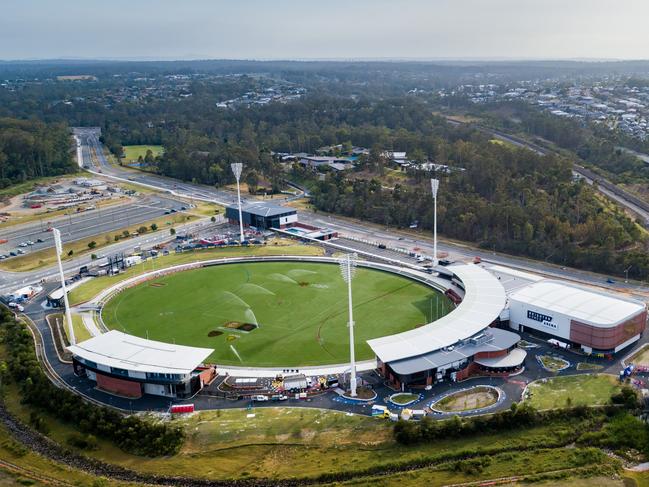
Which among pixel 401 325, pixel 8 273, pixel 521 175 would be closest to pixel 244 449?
pixel 401 325

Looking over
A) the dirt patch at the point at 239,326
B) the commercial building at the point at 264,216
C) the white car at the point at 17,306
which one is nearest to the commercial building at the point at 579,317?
the dirt patch at the point at 239,326

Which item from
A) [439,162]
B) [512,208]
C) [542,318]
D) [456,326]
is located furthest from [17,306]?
→ [439,162]

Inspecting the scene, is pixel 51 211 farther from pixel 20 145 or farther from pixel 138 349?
pixel 138 349

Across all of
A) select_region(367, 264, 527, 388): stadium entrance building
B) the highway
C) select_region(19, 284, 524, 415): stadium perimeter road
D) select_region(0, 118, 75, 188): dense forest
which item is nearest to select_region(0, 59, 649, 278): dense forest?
select_region(0, 118, 75, 188): dense forest

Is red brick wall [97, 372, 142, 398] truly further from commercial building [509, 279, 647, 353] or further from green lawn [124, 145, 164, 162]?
green lawn [124, 145, 164, 162]

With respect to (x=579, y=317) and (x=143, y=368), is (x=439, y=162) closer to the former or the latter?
(x=579, y=317)

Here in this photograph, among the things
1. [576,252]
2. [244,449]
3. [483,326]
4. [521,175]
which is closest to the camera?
[244,449]

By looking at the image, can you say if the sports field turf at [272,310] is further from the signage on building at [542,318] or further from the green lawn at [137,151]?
the green lawn at [137,151]
